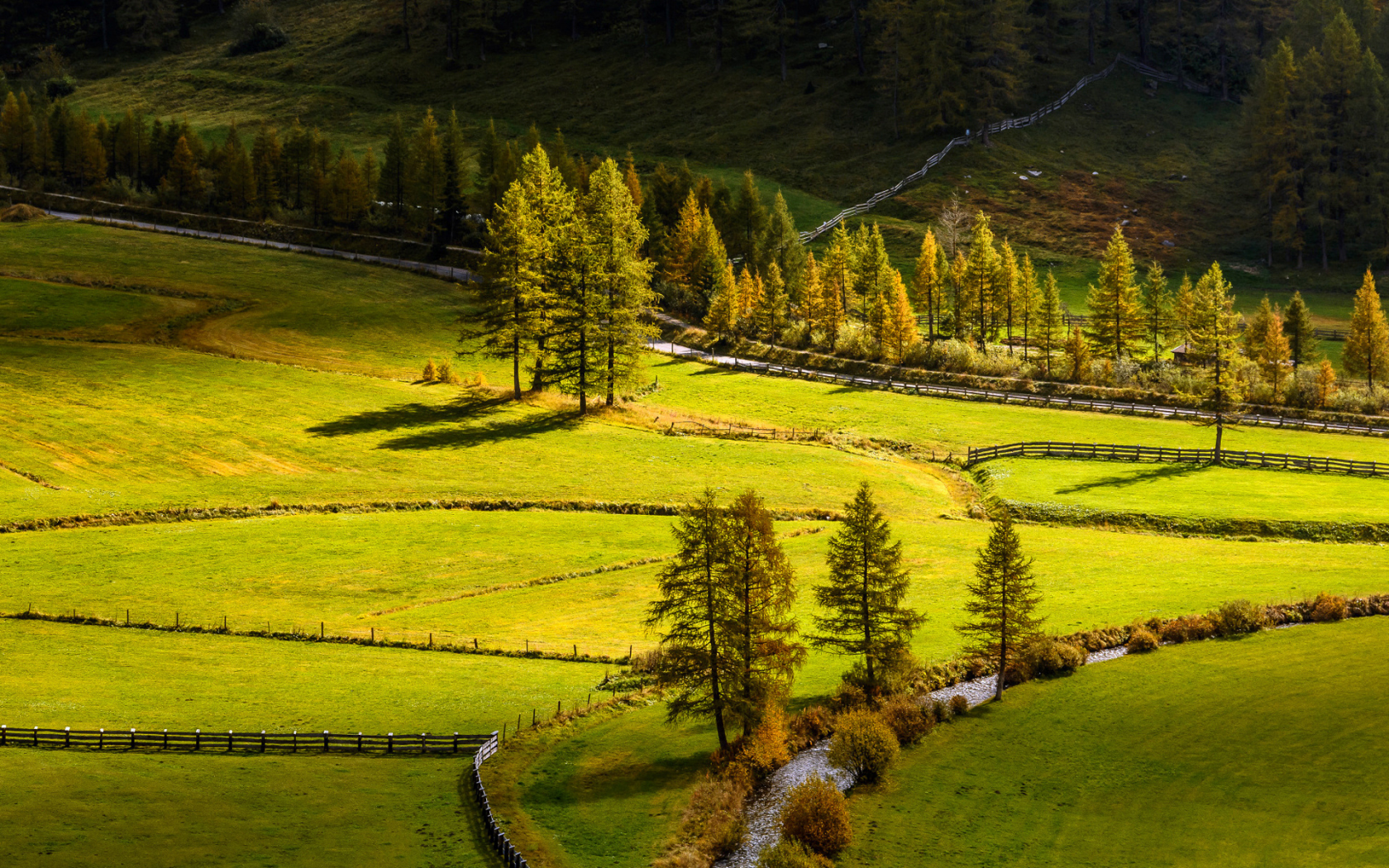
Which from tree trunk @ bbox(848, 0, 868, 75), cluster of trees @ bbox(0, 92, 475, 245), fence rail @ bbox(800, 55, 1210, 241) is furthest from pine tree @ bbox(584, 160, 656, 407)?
tree trunk @ bbox(848, 0, 868, 75)

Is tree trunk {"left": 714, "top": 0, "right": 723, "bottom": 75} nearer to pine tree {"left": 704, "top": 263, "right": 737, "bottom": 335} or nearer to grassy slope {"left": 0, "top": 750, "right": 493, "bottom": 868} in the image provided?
pine tree {"left": 704, "top": 263, "right": 737, "bottom": 335}

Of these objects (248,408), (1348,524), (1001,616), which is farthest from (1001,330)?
(1001,616)

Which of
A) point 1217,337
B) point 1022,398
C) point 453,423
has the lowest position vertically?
point 1022,398

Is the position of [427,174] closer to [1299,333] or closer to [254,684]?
[1299,333]

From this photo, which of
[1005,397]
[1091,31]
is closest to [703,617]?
[1005,397]

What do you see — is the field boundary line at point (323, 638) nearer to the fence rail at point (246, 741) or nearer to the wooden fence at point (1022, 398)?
the fence rail at point (246, 741)

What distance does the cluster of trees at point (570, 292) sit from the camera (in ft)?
319

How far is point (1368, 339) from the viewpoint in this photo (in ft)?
365

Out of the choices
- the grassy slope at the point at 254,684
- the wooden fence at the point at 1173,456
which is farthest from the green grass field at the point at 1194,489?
the grassy slope at the point at 254,684

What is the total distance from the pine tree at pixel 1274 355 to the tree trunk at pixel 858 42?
9224cm

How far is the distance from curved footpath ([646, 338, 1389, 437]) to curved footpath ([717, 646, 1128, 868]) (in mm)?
60620

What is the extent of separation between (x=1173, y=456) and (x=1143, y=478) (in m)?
6.81

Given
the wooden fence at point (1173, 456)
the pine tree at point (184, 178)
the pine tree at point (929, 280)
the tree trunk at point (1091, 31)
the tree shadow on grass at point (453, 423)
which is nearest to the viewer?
the tree shadow on grass at point (453, 423)

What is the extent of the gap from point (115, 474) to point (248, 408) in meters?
15.4
